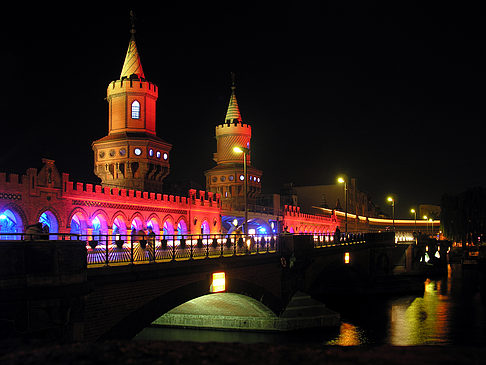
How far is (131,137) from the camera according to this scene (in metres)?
51.7

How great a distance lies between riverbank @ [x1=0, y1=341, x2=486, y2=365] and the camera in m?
9.76

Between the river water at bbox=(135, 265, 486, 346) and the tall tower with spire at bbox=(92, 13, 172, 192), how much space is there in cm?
2097

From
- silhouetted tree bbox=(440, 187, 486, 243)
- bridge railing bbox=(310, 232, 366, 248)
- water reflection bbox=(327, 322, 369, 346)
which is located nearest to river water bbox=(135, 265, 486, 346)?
water reflection bbox=(327, 322, 369, 346)

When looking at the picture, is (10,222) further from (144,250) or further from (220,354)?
(220,354)

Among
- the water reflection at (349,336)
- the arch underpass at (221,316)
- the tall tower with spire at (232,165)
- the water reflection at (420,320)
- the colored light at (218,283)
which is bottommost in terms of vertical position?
the water reflection at (420,320)

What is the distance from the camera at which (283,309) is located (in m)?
31.9

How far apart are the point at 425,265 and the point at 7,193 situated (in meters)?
59.4

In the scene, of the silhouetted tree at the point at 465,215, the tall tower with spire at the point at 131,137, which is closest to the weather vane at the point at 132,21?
the tall tower with spire at the point at 131,137

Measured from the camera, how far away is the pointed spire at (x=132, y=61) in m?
53.9

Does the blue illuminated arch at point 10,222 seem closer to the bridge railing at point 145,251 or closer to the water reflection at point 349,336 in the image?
the bridge railing at point 145,251

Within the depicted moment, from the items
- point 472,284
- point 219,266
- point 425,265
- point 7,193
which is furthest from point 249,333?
point 425,265

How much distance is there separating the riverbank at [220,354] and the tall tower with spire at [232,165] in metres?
59.9

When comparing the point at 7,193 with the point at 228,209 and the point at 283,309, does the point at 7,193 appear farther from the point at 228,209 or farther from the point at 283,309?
the point at 228,209

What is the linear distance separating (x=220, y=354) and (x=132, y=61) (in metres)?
47.5
